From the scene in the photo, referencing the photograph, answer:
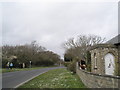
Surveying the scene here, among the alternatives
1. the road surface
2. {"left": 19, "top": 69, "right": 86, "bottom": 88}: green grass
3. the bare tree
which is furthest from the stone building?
the bare tree

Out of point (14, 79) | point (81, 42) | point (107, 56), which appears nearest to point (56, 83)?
point (14, 79)

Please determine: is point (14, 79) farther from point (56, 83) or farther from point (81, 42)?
point (81, 42)

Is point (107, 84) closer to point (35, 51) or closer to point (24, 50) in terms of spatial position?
point (24, 50)

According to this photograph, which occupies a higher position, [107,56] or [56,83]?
[107,56]

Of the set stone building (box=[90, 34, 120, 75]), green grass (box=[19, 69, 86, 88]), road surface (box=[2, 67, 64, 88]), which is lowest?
road surface (box=[2, 67, 64, 88])

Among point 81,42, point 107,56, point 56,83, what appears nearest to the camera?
point 56,83

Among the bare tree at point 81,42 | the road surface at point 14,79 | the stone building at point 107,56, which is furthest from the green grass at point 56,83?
the bare tree at point 81,42

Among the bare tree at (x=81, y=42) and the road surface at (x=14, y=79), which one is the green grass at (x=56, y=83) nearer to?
→ the road surface at (x=14, y=79)

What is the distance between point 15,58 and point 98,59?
37676mm

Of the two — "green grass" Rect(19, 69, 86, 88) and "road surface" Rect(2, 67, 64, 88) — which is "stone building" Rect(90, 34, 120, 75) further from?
"road surface" Rect(2, 67, 64, 88)

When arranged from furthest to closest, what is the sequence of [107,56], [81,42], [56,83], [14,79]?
[81,42] < [107,56] < [14,79] < [56,83]

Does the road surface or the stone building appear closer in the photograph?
the road surface

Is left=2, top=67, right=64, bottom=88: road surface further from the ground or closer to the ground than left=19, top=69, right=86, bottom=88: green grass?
closer to the ground

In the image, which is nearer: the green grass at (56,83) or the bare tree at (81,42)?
the green grass at (56,83)
